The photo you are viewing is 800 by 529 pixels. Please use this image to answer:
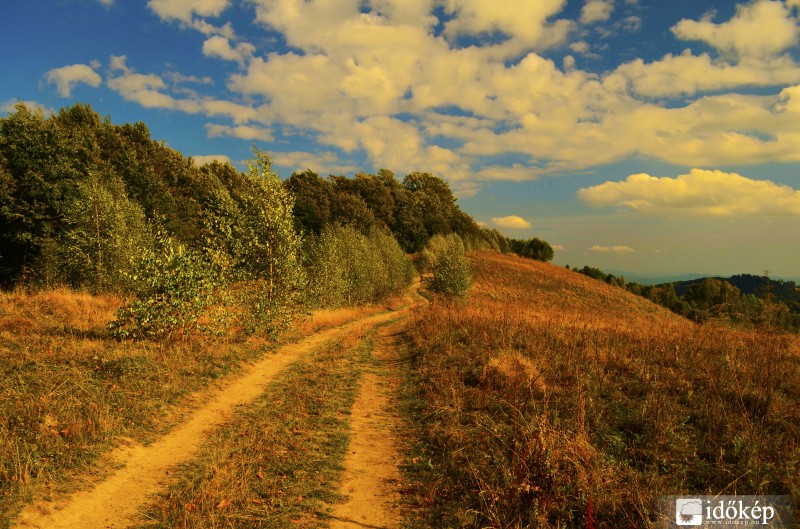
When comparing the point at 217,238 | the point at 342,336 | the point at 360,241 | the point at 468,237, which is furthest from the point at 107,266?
the point at 468,237

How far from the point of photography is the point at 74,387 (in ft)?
31.9

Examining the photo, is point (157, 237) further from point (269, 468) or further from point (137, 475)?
point (269, 468)

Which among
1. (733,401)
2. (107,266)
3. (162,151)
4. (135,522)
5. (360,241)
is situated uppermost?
(162,151)

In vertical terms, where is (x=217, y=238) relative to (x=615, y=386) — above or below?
above

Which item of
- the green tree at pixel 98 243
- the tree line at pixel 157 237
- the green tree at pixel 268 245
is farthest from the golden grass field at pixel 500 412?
the green tree at pixel 98 243

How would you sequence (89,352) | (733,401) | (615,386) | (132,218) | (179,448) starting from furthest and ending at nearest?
(132,218) → (89,352) → (615,386) → (733,401) → (179,448)

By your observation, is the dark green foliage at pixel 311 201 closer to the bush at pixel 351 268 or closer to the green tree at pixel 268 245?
the bush at pixel 351 268

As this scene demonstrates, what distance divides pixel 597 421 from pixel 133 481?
9.38 m

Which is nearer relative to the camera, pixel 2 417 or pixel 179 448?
pixel 2 417

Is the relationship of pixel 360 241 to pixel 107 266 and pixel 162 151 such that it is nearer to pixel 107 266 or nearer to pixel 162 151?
pixel 107 266

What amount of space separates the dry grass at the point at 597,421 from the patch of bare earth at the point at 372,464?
600mm

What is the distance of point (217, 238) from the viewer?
19.8m

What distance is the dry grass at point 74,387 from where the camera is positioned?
22.7 ft

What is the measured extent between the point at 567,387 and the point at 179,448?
32.4 feet
